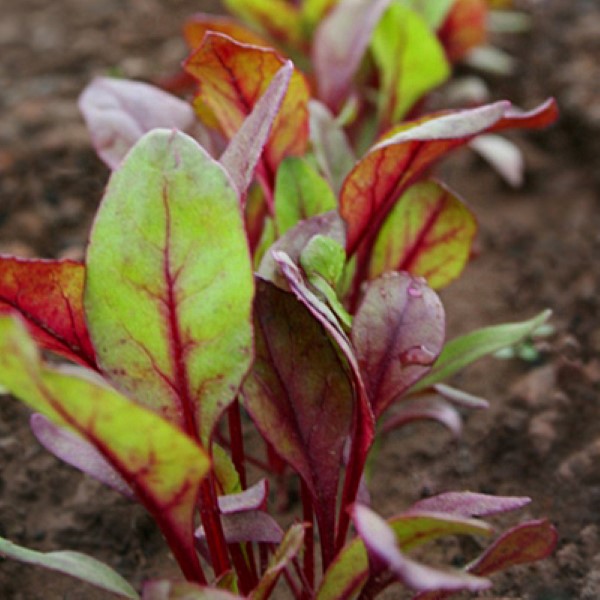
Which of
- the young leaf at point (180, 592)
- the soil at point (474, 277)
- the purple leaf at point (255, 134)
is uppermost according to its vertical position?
the purple leaf at point (255, 134)

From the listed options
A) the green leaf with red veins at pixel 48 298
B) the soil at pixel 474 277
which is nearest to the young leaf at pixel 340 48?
the soil at pixel 474 277

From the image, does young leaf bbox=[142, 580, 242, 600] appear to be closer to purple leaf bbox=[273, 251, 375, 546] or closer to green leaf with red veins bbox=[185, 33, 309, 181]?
purple leaf bbox=[273, 251, 375, 546]

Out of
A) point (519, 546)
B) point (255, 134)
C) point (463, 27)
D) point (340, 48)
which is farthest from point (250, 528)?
point (463, 27)

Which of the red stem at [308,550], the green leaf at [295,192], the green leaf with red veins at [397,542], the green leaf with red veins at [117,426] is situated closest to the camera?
the green leaf with red veins at [117,426]

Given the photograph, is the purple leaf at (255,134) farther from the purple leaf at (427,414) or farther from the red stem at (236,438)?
the purple leaf at (427,414)

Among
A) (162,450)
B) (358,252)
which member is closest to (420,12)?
(358,252)

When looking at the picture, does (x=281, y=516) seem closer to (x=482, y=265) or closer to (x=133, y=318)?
(x=133, y=318)
